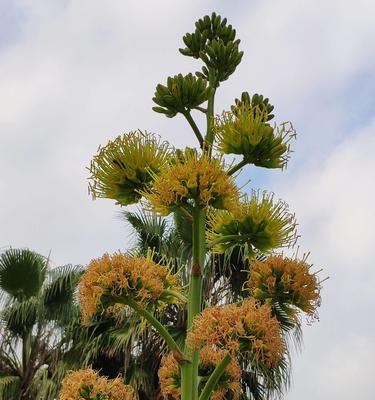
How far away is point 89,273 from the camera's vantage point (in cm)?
413

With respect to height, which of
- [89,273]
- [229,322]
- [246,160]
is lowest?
[229,322]

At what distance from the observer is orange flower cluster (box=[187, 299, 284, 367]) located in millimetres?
3750

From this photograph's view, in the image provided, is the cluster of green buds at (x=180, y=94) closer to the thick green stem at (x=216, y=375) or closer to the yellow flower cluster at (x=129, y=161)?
the yellow flower cluster at (x=129, y=161)

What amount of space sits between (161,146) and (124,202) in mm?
465

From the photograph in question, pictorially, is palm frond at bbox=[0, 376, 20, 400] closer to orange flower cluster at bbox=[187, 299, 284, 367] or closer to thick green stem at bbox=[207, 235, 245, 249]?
thick green stem at bbox=[207, 235, 245, 249]

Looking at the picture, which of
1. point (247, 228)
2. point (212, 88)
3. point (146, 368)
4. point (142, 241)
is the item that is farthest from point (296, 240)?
point (142, 241)

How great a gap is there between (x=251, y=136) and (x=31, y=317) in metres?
8.41

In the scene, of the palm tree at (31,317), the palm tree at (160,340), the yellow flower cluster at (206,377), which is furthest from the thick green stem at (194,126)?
the palm tree at (31,317)

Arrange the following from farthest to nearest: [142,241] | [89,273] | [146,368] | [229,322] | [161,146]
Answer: [142,241]
[146,368]
[161,146]
[89,273]
[229,322]

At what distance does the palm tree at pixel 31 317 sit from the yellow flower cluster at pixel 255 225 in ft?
23.6

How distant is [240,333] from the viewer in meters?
3.76

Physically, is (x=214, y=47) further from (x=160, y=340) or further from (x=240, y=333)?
(x=160, y=340)

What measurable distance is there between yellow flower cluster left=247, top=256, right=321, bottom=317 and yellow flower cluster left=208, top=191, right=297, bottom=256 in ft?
0.41

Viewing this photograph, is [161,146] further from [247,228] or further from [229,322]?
[229,322]
